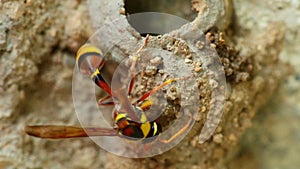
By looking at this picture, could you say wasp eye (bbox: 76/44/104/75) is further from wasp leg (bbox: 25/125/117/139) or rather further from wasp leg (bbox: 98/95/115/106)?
wasp leg (bbox: 25/125/117/139)

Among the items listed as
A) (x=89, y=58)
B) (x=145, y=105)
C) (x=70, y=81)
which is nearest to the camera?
(x=145, y=105)

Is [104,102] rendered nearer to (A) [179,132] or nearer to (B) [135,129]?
(B) [135,129]

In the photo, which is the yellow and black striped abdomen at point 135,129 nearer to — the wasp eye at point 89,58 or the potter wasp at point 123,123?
the potter wasp at point 123,123

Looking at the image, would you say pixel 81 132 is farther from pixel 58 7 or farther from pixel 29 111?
pixel 58 7

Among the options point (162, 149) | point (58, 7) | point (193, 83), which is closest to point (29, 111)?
point (58, 7)

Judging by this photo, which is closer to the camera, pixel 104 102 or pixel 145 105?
pixel 145 105

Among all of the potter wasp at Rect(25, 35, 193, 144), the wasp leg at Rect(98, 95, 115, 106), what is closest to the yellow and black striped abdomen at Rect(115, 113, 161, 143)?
the potter wasp at Rect(25, 35, 193, 144)

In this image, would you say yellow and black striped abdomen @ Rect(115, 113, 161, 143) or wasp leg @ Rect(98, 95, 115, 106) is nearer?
yellow and black striped abdomen @ Rect(115, 113, 161, 143)

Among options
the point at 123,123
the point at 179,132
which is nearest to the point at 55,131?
the point at 123,123
